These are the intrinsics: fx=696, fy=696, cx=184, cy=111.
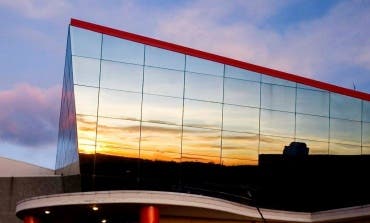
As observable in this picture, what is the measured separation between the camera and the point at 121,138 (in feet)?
104

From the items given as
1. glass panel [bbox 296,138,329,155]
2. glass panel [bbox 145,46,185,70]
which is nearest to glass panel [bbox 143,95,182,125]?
glass panel [bbox 145,46,185,70]

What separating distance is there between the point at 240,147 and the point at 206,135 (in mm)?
1871

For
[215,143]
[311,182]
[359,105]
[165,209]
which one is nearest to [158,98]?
[215,143]

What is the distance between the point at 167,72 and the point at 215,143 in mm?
4126

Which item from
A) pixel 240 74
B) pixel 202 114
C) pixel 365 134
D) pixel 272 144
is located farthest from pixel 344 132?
pixel 202 114

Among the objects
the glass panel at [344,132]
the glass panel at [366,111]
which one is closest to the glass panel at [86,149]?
the glass panel at [344,132]

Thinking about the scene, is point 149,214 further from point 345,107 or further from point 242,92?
point 345,107

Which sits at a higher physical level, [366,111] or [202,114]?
[366,111]

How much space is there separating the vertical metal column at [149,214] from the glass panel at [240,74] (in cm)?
997

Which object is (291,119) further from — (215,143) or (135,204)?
(135,204)

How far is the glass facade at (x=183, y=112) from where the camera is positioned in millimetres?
31781

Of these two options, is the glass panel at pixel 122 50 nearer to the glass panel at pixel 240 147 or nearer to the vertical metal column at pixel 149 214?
the glass panel at pixel 240 147

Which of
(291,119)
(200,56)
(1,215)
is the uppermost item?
(200,56)

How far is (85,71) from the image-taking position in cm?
3195
